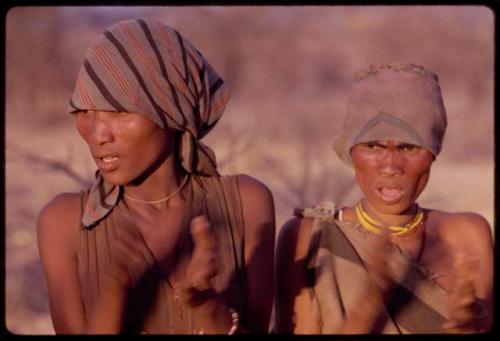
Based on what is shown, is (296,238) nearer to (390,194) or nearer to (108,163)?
(390,194)

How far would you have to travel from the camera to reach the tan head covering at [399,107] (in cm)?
265

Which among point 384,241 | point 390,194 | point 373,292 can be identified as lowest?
point 373,292

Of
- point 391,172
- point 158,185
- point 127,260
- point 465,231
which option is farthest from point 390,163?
point 127,260

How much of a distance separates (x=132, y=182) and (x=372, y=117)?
0.60 meters

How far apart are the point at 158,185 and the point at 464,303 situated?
30.5 inches

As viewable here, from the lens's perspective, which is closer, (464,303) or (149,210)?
(464,303)

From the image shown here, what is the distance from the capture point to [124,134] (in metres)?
2.59

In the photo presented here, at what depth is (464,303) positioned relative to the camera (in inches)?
96.0

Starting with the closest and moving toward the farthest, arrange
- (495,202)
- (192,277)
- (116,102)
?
(192,277), (116,102), (495,202)

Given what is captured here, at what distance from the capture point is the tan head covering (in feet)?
8.70

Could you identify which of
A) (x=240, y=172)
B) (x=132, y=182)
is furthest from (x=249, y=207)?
(x=132, y=182)

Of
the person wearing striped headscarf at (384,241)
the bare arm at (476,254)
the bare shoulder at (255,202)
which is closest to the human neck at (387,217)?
the person wearing striped headscarf at (384,241)

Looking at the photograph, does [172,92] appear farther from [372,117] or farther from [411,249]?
[411,249]

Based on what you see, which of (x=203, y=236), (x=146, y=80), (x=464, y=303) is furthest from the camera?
(x=146, y=80)
